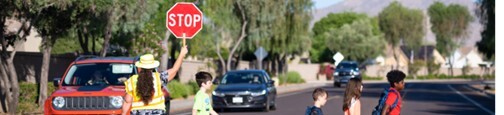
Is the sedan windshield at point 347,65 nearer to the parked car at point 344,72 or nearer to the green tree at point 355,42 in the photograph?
the parked car at point 344,72

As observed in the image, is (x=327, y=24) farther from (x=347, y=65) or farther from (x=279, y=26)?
(x=279, y=26)

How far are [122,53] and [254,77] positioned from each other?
9.70 meters

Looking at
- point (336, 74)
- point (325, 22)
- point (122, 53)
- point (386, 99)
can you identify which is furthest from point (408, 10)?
point (386, 99)

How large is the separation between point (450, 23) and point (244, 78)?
11101 centimetres

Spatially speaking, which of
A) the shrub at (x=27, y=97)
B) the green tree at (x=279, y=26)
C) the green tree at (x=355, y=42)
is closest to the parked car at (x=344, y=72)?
the green tree at (x=279, y=26)

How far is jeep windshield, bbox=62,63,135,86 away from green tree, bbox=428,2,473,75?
395 feet

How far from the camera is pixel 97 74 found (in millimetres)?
18188

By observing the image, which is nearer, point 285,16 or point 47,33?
point 47,33

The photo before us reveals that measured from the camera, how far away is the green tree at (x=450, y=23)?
136m

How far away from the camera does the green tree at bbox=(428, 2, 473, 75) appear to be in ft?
447

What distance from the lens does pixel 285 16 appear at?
61875 millimetres

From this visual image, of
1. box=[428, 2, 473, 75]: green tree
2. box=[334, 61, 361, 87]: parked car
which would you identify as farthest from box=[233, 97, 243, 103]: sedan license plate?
box=[428, 2, 473, 75]: green tree

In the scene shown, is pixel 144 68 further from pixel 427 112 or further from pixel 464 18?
pixel 464 18

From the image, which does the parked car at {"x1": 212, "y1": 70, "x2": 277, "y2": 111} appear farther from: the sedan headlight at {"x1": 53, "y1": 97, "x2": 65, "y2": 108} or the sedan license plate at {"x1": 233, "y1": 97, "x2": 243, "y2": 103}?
the sedan headlight at {"x1": 53, "y1": 97, "x2": 65, "y2": 108}
